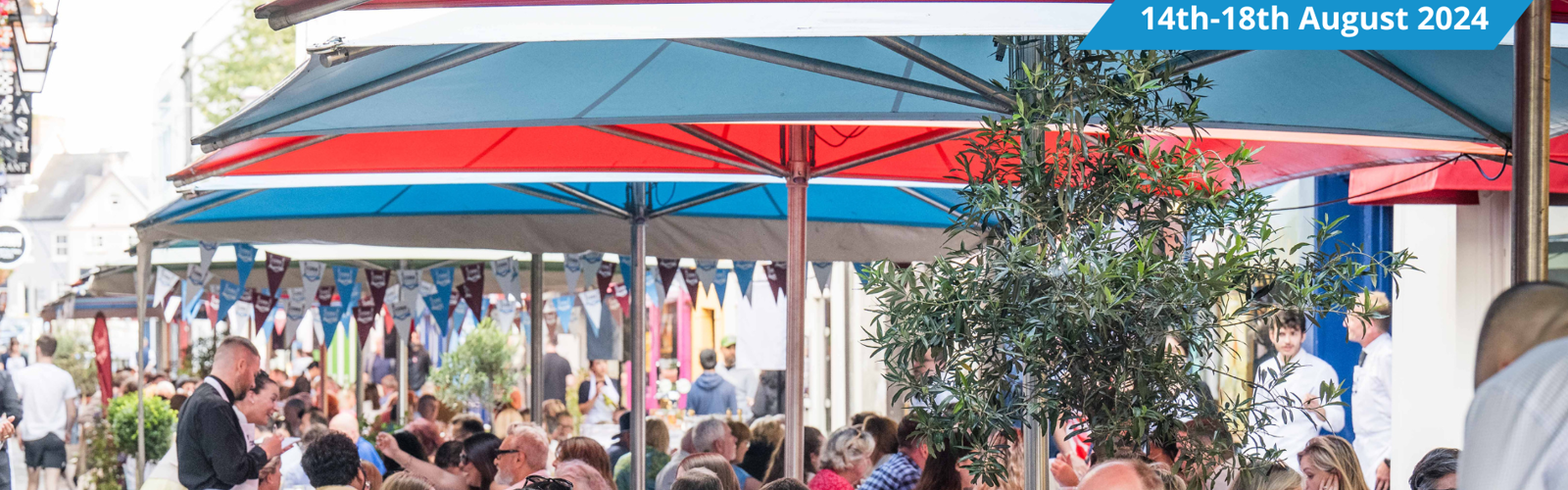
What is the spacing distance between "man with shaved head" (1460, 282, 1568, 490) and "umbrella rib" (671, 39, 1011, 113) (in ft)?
5.26

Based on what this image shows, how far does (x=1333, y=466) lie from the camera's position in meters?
4.99

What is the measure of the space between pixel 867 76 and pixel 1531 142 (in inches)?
57.9

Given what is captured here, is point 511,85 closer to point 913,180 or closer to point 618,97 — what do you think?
point 618,97

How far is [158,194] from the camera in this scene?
61.5 metres

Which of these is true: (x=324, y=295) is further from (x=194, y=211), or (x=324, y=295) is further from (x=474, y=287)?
(x=194, y=211)

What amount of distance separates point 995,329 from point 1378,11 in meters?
1.03

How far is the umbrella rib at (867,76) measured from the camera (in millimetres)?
3494

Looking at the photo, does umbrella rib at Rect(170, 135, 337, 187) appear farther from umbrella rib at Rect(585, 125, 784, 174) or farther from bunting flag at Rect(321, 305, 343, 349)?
bunting flag at Rect(321, 305, 343, 349)

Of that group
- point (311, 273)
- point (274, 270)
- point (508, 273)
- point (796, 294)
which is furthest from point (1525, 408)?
point (311, 273)

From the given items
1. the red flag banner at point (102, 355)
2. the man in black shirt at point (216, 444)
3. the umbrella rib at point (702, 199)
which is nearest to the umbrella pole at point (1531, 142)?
the umbrella rib at point (702, 199)

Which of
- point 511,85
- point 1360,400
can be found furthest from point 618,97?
point 1360,400

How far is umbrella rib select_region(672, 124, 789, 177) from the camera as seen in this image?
17.2ft

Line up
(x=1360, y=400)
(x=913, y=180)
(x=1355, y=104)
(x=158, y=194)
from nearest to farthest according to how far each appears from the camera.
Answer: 1. (x=1355, y=104)
2. (x=913, y=180)
3. (x=1360, y=400)
4. (x=158, y=194)

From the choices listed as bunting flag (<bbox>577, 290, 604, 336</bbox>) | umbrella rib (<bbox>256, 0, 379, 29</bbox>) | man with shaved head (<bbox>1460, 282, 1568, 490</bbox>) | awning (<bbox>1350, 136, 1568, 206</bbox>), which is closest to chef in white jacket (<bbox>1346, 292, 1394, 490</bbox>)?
awning (<bbox>1350, 136, 1568, 206</bbox>)
